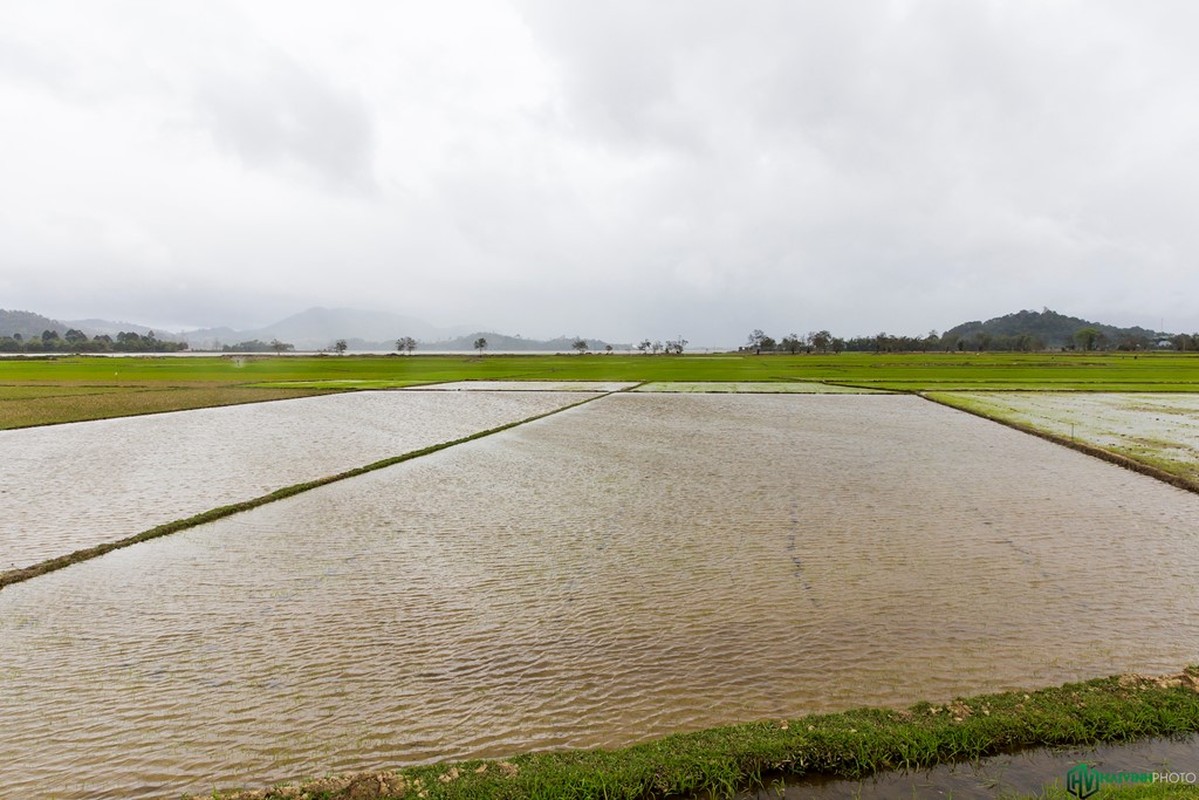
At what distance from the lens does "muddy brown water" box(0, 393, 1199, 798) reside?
514 cm

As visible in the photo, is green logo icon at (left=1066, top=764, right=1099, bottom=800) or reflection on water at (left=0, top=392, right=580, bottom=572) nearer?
green logo icon at (left=1066, top=764, right=1099, bottom=800)

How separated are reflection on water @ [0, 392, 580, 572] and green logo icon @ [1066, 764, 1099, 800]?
42.8 feet

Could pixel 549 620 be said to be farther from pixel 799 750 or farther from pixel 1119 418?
pixel 1119 418

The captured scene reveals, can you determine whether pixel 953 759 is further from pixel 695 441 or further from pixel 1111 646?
pixel 695 441

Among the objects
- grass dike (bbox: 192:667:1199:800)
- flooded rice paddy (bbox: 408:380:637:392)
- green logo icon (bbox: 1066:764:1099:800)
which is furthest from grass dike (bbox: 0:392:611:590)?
flooded rice paddy (bbox: 408:380:637:392)

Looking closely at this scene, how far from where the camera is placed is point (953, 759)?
4789 mm

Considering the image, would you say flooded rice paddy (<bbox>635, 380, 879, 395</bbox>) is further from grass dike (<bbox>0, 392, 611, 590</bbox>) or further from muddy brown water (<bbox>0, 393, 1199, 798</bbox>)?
muddy brown water (<bbox>0, 393, 1199, 798</bbox>)

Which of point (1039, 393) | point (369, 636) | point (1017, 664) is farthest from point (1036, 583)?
point (1039, 393)

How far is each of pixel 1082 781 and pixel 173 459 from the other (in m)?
21.0

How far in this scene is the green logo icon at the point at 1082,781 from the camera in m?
4.32

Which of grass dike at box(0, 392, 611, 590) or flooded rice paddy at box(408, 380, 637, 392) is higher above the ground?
flooded rice paddy at box(408, 380, 637, 392)

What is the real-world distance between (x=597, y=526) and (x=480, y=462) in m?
7.54

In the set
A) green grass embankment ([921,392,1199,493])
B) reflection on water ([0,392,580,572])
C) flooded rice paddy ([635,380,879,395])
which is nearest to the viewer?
reflection on water ([0,392,580,572])

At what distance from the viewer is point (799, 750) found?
15.6ft
